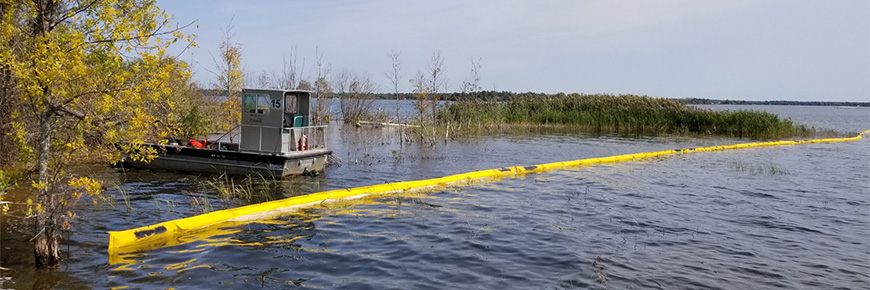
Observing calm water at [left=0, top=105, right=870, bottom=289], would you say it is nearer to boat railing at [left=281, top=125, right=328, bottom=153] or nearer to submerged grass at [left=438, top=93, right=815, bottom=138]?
boat railing at [left=281, top=125, right=328, bottom=153]

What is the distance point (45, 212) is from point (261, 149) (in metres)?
8.52

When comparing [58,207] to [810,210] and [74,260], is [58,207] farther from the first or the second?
[810,210]

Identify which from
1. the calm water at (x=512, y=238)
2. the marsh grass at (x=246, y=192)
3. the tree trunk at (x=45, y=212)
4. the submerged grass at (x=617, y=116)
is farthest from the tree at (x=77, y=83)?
the submerged grass at (x=617, y=116)

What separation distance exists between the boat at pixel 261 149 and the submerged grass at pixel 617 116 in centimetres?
1654

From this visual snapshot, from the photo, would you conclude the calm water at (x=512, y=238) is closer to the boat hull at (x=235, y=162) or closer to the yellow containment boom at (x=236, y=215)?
the yellow containment boom at (x=236, y=215)

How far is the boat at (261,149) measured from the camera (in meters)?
14.9

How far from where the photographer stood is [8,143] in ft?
40.9

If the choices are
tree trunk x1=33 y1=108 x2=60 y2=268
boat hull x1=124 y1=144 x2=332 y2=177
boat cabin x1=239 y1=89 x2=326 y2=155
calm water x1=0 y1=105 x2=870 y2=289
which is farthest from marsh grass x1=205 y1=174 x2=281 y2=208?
tree trunk x1=33 y1=108 x2=60 y2=268

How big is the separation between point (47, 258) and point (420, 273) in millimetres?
4392

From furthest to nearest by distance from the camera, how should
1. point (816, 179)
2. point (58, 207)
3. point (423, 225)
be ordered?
point (816, 179), point (423, 225), point (58, 207)

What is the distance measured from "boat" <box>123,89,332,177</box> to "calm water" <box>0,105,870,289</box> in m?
0.54

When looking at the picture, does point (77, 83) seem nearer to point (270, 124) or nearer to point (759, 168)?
point (270, 124)

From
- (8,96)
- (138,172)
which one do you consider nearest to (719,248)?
(8,96)

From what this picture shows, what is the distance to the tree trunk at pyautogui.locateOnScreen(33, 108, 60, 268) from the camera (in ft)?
22.0
